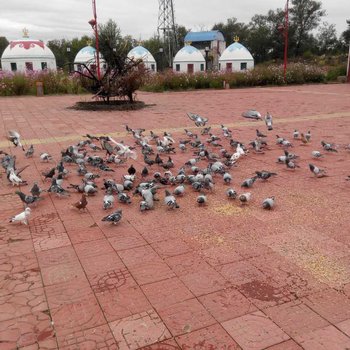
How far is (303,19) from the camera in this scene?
58.5m

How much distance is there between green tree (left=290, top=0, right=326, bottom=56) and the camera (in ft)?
191

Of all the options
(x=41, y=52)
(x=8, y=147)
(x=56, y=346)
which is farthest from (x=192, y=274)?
(x=41, y=52)

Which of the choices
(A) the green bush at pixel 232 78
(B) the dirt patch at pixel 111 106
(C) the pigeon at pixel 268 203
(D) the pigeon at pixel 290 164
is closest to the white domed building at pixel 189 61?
(A) the green bush at pixel 232 78

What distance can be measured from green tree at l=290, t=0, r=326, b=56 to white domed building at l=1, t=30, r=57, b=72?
117 feet

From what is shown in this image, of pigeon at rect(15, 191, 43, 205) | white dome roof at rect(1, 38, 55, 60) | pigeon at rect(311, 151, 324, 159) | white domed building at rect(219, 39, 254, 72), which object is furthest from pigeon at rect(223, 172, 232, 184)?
white dome roof at rect(1, 38, 55, 60)

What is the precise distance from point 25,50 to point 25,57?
0.91m

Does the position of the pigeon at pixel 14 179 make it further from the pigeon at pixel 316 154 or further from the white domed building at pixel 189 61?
the white domed building at pixel 189 61

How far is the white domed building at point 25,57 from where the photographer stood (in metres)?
43.7

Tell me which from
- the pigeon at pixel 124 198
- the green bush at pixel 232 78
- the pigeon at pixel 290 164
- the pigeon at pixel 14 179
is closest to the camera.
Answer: the pigeon at pixel 124 198

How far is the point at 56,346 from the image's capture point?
2475 mm

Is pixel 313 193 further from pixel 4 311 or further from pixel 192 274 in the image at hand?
pixel 4 311

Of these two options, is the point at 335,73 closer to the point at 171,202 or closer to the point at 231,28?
the point at 171,202

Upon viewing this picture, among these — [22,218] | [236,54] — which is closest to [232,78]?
[236,54]

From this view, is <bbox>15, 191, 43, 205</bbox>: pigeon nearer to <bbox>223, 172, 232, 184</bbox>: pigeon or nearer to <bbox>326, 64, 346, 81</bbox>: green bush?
<bbox>223, 172, 232, 184</bbox>: pigeon
